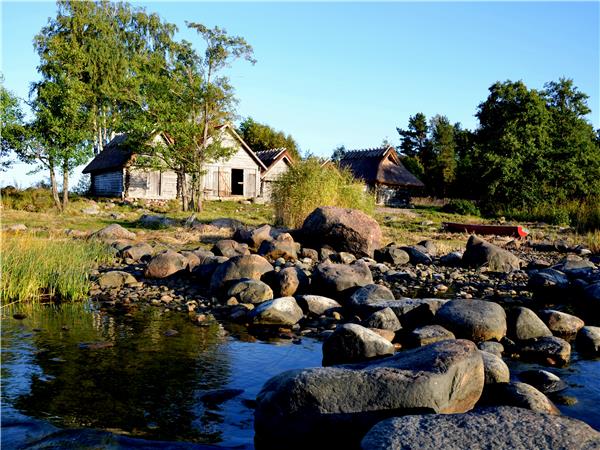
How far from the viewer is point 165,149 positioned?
27.3 m

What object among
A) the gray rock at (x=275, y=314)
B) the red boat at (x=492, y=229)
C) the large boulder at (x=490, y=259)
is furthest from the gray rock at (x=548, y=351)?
the red boat at (x=492, y=229)

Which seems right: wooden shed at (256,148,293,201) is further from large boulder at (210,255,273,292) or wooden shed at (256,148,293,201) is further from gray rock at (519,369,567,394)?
gray rock at (519,369,567,394)

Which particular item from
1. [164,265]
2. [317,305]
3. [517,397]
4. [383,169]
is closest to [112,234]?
[164,265]

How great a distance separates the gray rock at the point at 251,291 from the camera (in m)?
9.02

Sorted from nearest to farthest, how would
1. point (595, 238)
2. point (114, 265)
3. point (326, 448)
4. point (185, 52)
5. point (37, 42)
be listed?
point (326, 448), point (114, 265), point (595, 238), point (185, 52), point (37, 42)

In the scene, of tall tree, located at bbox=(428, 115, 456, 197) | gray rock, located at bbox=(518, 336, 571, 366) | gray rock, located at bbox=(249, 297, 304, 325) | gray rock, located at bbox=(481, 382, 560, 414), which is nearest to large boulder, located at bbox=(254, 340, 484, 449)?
gray rock, located at bbox=(481, 382, 560, 414)

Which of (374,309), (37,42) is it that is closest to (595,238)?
(374,309)

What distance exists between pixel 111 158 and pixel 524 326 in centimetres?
3136

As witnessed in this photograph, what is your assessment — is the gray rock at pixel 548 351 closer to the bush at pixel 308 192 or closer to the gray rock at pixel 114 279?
the gray rock at pixel 114 279

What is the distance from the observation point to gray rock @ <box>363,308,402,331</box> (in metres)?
7.17

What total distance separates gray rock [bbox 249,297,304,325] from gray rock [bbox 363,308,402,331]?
1.14 m

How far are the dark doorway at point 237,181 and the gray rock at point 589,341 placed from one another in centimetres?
3053

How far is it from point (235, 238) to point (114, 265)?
12.9ft

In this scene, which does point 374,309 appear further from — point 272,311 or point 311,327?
point 272,311
